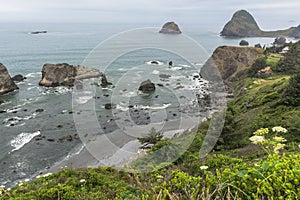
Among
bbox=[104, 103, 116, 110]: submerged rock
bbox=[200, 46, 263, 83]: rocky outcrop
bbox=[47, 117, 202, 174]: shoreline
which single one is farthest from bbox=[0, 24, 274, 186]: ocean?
bbox=[200, 46, 263, 83]: rocky outcrop

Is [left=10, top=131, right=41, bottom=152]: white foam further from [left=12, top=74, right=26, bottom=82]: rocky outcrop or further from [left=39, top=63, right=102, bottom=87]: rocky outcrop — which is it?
[left=12, top=74, right=26, bottom=82]: rocky outcrop

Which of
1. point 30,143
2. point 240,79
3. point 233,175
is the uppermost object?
point 233,175

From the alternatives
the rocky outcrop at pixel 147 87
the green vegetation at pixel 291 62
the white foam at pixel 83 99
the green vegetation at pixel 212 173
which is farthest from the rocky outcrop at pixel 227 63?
the green vegetation at pixel 212 173

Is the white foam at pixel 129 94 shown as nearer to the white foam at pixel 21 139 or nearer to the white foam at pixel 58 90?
the white foam at pixel 58 90

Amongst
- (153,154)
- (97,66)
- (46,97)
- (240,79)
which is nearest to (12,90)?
(46,97)

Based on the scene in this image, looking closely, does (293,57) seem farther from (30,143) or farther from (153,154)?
(30,143)
